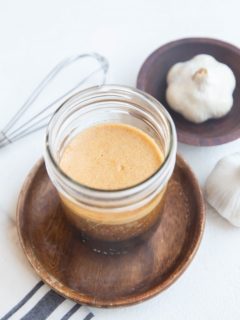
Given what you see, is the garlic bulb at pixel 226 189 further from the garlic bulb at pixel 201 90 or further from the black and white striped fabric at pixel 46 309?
the black and white striped fabric at pixel 46 309

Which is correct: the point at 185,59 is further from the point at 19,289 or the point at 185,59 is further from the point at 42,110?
the point at 19,289

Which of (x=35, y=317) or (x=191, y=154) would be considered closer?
(x=35, y=317)

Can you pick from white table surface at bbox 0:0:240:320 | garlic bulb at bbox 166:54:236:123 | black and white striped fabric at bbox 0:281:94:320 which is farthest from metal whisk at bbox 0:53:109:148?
black and white striped fabric at bbox 0:281:94:320

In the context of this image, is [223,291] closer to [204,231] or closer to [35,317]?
[204,231]

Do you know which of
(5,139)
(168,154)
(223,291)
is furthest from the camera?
(5,139)

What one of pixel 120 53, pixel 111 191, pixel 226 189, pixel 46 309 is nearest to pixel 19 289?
pixel 46 309

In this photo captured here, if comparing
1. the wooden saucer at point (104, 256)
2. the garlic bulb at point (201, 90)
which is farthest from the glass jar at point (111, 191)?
the garlic bulb at point (201, 90)

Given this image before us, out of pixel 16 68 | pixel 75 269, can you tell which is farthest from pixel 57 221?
pixel 16 68
